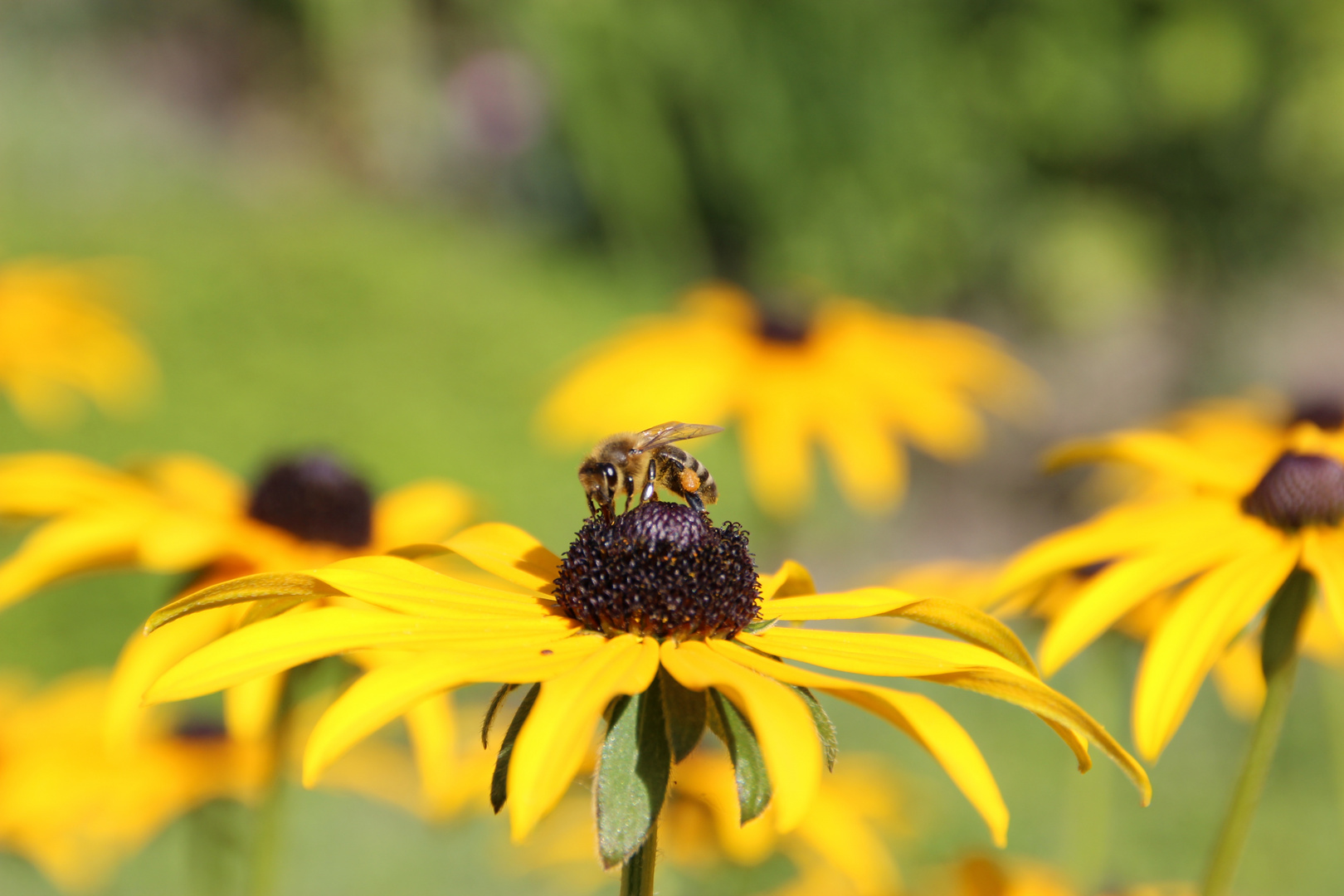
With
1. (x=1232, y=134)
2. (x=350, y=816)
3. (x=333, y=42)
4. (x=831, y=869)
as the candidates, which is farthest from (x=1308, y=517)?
(x=333, y=42)

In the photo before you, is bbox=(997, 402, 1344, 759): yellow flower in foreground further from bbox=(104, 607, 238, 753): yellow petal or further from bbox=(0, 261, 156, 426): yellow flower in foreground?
bbox=(0, 261, 156, 426): yellow flower in foreground

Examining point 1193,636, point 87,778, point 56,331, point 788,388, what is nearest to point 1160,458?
point 1193,636

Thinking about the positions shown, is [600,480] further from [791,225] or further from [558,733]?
[791,225]

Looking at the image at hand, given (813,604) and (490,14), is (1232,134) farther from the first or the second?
(813,604)

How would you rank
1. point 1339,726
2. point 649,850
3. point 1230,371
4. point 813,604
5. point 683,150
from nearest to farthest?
point 649,850, point 813,604, point 1339,726, point 1230,371, point 683,150

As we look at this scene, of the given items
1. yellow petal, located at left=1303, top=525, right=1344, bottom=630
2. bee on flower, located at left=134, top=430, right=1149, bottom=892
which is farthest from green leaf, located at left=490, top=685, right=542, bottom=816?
yellow petal, located at left=1303, top=525, right=1344, bottom=630

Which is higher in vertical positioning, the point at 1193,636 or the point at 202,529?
the point at 202,529
